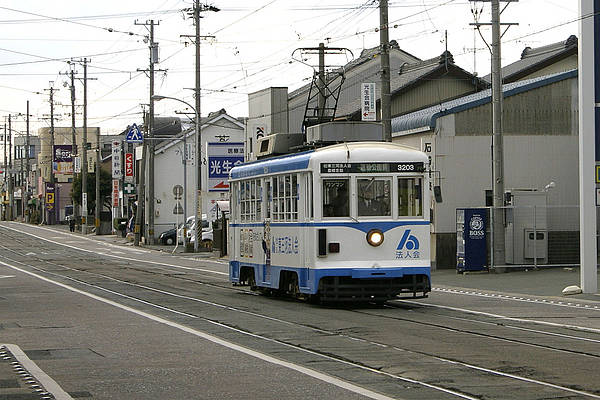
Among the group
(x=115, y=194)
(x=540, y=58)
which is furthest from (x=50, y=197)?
(x=540, y=58)

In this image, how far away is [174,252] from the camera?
54.8m

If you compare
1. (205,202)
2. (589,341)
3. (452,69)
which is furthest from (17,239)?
(589,341)

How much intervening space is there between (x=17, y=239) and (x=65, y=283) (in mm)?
44530

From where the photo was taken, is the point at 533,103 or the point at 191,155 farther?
the point at 191,155

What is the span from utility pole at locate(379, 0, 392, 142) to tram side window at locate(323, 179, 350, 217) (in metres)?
10.7

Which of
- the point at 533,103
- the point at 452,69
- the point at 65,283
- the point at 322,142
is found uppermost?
the point at 452,69

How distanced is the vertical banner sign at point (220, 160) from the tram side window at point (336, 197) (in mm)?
33974

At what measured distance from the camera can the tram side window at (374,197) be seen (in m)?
19.6

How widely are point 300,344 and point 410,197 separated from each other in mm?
6441

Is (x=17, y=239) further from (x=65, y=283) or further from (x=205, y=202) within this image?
(x=65, y=283)

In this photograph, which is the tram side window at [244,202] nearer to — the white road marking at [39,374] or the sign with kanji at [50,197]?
the white road marking at [39,374]

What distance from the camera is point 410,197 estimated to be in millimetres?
19844

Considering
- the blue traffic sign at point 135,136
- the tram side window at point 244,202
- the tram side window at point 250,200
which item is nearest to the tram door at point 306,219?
the tram side window at point 250,200

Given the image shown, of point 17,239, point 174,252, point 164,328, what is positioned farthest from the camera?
point 17,239
